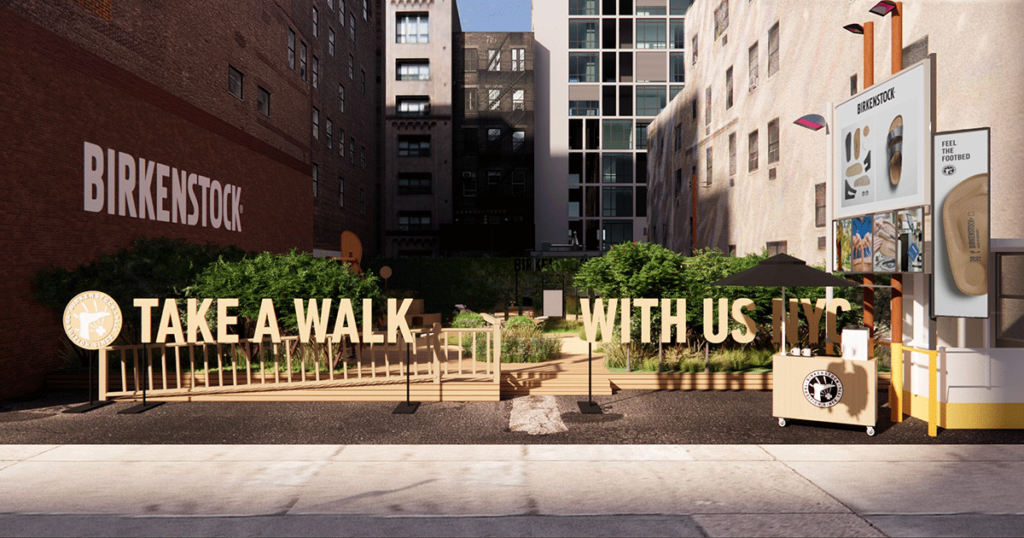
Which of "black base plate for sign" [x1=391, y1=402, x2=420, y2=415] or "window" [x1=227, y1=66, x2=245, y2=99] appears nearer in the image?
"black base plate for sign" [x1=391, y1=402, x2=420, y2=415]

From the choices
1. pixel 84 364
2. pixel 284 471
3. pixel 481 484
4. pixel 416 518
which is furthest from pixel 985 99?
pixel 84 364

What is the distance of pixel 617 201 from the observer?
6234 centimetres

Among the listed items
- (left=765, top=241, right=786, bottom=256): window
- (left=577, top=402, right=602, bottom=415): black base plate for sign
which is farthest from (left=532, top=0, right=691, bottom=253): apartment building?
(left=577, top=402, right=602, bottom=415): black base plate for sign

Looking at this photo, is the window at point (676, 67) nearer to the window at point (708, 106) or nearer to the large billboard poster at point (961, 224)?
the window at point (708, 106)

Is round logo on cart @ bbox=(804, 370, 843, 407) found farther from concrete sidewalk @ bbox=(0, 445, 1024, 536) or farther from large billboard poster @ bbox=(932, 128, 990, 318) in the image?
large billboard poster @ bbox=(932, 128, 990, 318)

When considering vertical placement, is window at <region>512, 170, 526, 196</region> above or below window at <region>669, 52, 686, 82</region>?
below

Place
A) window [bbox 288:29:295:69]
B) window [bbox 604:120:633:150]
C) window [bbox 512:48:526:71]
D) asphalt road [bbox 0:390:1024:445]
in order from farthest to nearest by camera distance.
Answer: window [bbox 604:120:633:150]
window [bbox 512:48:526:71]
window [bbox 288:29:295:69]
asphalt road [bbox 0:390:1024:445]

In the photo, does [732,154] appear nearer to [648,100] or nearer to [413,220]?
[413,220]

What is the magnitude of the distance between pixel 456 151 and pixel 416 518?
50584 millimetres

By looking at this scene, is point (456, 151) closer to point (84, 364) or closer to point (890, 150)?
point (84, 364)

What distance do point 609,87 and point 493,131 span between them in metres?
14.5

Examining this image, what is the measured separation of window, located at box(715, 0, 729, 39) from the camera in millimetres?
31606

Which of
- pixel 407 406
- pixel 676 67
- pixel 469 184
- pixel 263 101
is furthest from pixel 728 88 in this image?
pixel 676 67

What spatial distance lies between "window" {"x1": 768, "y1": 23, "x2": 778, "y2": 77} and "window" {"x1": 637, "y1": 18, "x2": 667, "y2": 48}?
124 ft
